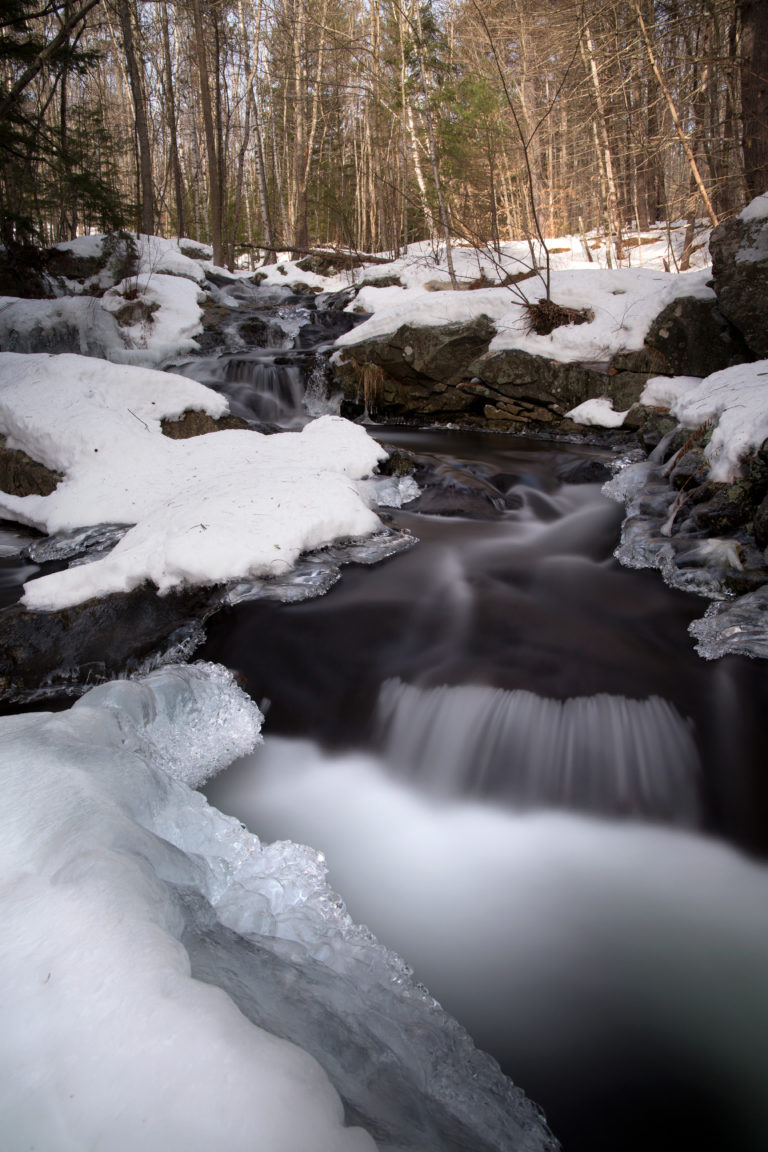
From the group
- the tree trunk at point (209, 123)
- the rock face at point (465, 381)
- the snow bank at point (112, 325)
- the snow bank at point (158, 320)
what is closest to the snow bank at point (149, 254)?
the snow bank at point (158, 320)

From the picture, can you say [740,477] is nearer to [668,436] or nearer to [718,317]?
[668,436]

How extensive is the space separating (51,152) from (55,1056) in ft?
37.9

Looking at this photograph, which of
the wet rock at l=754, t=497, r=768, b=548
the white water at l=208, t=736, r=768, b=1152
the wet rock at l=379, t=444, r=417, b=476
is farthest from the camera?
the wet rock at l=379, t=444, r=417, b=476

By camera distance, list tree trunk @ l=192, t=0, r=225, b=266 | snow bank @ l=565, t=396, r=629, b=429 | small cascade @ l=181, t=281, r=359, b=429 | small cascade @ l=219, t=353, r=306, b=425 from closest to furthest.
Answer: snow bank @ l=565, t=396, r=629, b=429, small cascade @ l=219, t=353, r=306, b=425, small cascade @ l=181, t=281, r=359, b=429, tree trunk @ l=192, t=0, r=225, b=266

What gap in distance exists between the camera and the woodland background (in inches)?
338

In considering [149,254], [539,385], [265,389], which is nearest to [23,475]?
[265,389]

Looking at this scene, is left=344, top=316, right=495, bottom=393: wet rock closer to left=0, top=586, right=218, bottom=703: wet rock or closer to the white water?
left=0, top=586, right=218, bottom=703: wet rock

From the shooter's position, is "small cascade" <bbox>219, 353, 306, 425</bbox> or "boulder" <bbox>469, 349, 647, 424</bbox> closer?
"boulder" <bbox>469, 349, 647, 424</bbox>

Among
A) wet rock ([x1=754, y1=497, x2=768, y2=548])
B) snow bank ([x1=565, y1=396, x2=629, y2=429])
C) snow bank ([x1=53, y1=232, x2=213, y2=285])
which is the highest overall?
snow bank ([x1=53, y1=232, x2=213, y2=285])

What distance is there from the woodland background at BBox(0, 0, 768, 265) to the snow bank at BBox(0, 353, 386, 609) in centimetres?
450

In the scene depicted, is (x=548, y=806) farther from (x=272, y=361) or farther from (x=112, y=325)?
(x=112, y=325)

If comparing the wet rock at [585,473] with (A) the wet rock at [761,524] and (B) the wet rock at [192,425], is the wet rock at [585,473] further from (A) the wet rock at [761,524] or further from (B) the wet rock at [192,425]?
(B) the wet rock at [192,425]

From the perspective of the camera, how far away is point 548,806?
2.58 metres

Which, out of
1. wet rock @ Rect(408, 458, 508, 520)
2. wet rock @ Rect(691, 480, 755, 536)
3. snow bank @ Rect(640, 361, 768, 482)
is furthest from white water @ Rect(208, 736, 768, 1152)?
wet rock @ Rect(408, 458, 508, 520)
